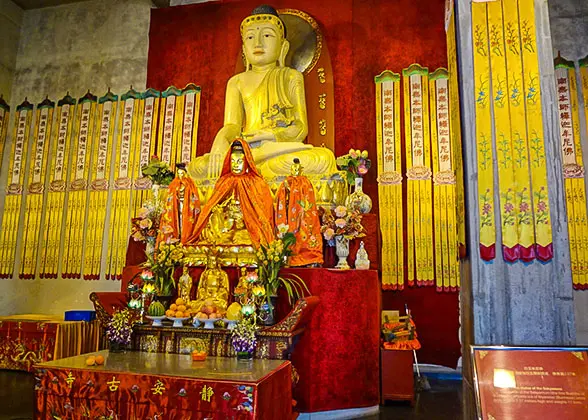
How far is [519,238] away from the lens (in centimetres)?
273

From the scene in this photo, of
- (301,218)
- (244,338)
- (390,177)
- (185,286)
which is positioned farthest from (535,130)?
(390,177)

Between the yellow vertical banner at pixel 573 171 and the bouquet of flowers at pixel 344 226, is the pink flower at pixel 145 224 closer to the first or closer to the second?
the bouquet of flowers at pixel 344 226

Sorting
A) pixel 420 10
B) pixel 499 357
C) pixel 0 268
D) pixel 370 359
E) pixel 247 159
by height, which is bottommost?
pixel 370 359

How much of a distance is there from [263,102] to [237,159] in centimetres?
193

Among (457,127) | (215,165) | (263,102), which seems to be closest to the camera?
(457,127)

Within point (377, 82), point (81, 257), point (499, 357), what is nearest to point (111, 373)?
point (499, 357)

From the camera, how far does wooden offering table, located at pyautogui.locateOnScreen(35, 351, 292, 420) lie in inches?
92.3

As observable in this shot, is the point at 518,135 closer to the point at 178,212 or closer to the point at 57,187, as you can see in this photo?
the point at 178,212

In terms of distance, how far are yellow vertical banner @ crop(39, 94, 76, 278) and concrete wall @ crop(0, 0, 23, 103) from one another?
3.42 feet

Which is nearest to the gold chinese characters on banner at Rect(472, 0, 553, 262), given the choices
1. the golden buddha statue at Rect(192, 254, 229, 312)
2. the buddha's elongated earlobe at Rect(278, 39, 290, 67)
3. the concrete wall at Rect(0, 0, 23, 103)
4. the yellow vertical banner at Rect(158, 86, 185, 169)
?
the golden buddha statue at Rect(192, 254, 229, 312)

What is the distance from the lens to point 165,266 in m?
3.74

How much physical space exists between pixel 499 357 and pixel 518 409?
217 mm

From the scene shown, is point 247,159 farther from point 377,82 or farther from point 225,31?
point 225,31

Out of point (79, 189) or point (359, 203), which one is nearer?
point (359, 203)
